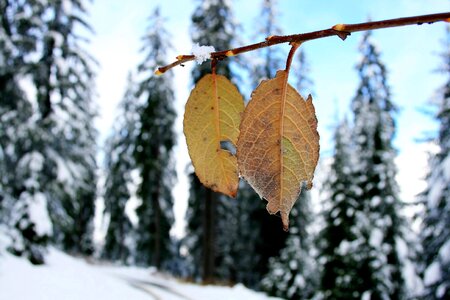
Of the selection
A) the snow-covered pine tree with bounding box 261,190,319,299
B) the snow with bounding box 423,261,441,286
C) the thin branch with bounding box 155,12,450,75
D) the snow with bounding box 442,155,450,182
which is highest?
the snow with bounding box 442,155,450,182

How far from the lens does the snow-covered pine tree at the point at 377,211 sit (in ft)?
61.7

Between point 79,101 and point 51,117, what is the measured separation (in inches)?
88.4

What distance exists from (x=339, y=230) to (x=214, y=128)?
2307 centimetres

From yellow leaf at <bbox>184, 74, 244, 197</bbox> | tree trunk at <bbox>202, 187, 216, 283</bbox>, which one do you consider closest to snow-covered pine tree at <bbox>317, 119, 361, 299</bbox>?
tree trunk at <bbox>202, 187, 216, 283</bbox>

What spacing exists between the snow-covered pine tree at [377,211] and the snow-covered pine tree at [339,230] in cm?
45

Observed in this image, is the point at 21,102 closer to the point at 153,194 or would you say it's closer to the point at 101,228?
the point at 153,194

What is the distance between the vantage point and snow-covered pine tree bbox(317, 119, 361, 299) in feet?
65.9

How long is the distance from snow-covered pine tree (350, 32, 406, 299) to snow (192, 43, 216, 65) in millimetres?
19677

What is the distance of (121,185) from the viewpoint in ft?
120

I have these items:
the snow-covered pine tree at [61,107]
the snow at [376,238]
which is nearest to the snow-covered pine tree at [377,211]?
the snow at [376,238]

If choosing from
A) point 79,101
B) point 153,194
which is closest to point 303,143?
point 79,101

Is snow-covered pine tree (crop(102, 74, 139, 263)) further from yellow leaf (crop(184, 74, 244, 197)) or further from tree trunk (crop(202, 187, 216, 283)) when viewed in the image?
yellow leaf (crop(184, 74, 244, 197))

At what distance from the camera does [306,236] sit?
28094mm

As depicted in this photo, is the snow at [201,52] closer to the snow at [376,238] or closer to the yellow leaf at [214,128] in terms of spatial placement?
the yellow leaf at [214,128]
